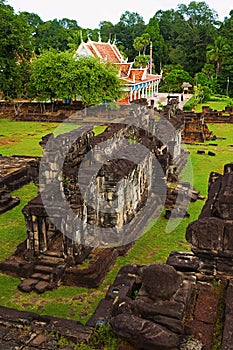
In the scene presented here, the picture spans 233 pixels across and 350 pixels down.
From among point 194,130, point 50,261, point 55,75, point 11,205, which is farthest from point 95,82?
point 50,261

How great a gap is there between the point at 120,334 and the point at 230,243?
1.86 meters

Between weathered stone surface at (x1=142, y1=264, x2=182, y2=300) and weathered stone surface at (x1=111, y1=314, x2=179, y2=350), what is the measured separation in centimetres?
37

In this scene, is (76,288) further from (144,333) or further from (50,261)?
(144,333)

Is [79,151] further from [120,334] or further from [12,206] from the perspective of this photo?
[120,334]

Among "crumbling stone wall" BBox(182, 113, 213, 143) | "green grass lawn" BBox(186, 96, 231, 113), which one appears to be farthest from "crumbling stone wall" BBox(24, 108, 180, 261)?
"green grass lawn" BBox(186, 96, 231, 113)

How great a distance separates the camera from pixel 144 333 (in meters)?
→ 4.48

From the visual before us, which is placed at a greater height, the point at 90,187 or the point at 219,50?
the point at 219,50

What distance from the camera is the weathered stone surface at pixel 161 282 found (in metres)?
4.81

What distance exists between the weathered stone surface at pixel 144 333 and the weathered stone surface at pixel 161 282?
374 mm

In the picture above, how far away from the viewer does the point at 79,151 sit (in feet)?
38.1

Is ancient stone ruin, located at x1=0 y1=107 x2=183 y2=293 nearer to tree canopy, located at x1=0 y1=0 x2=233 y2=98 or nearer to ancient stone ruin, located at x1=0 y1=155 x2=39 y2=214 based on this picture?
ancient stone ruin, located at x1=0 y1=155 x2=39 y2=214

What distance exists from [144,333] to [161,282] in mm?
629

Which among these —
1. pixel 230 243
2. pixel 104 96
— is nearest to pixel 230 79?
pixel 104 96

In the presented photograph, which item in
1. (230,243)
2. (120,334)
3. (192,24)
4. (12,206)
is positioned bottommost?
(12,206)
